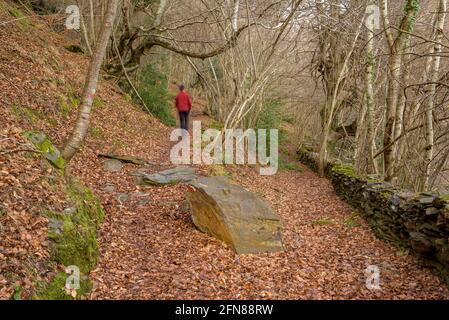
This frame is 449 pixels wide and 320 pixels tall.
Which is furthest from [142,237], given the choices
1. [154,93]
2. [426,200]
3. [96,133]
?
[154,93]

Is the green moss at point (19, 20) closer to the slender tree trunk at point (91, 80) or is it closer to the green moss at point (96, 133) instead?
the green moss at point (96, 133)

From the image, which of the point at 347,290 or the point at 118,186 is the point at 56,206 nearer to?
the point at 118,186

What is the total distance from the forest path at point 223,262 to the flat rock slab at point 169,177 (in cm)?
25

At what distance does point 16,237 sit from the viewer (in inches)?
170

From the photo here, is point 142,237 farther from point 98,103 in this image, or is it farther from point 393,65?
point 98,103

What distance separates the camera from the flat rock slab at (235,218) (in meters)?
6.32

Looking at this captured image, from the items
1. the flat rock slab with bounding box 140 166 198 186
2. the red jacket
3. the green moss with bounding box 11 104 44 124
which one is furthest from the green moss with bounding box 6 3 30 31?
the flat rock slab with bounding box 140 166 198 186

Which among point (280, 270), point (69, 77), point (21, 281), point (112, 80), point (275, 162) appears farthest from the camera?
point (275, 162)

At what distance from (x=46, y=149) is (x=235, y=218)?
3.44m

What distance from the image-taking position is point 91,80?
6355 mm

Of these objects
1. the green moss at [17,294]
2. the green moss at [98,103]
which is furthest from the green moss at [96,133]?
the green moss at [17,294]

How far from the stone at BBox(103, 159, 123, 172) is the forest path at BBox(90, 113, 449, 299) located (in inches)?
14.9

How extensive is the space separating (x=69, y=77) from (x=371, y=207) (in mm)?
9445
